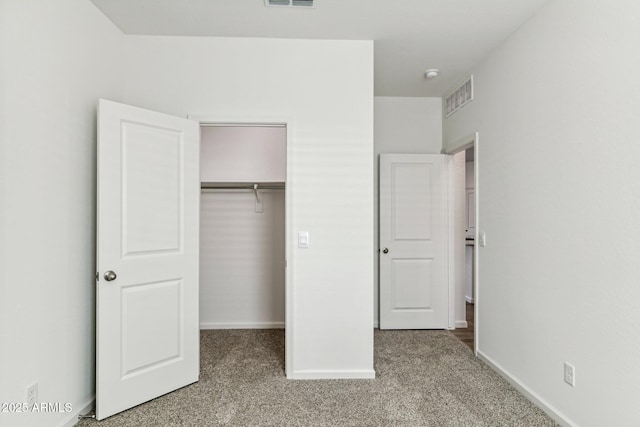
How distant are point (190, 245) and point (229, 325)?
64.5 inches

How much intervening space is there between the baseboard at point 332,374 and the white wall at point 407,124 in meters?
1.43

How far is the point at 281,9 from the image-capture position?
2.29 m

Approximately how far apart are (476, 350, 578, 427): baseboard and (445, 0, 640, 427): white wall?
0.05ft

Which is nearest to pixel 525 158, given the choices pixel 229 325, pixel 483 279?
pixel 483 279

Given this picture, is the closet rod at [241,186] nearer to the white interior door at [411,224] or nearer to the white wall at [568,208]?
the white interior door at [411,224]

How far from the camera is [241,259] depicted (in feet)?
12.6

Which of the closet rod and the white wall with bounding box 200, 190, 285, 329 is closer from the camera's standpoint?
the closet rod

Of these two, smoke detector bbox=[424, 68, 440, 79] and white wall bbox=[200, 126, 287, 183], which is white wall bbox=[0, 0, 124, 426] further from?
smoke detector bbox=[424, 68, 440, 79]

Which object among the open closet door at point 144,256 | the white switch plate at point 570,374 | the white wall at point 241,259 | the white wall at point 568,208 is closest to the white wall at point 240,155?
the white wall at point 241,259

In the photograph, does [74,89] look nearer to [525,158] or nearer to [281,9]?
[281,9]

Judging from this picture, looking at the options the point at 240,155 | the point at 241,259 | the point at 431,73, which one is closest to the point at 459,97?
the point at 431,73

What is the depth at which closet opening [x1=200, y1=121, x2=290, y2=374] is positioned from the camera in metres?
3.80

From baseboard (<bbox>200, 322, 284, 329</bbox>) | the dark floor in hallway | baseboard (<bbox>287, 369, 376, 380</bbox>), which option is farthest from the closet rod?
the dark floor in hallway

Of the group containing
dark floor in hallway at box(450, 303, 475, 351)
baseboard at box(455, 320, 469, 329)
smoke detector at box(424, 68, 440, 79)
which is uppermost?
smoke detector at box(424, 68, 440, 79)
